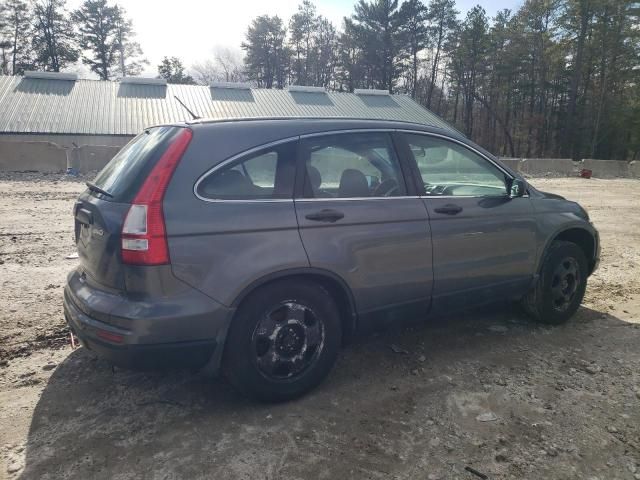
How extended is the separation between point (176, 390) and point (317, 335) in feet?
3.44

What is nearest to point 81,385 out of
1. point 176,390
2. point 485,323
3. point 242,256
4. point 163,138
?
point 176,390

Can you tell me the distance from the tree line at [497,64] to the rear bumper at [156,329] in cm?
4894

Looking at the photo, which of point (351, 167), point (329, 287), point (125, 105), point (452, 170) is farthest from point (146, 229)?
point (125, 105)

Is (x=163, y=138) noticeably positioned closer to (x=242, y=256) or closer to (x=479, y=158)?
(x=242, y=256)

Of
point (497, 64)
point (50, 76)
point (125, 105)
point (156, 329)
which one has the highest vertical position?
point (497, 64)

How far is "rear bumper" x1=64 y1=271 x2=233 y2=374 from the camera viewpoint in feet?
8.21

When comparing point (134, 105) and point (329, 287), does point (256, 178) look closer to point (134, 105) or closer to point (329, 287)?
point (329, 287)

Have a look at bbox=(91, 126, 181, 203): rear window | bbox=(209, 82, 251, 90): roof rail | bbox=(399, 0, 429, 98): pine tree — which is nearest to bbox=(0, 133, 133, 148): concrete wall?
bbox=(209, 82, 251, 90): roof rail

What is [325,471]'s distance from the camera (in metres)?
2.41

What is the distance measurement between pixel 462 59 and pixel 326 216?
170 feet

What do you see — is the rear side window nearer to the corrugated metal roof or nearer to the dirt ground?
the dirt ground

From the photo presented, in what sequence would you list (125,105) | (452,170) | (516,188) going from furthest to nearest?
(125,105) → (516,188) → (452,170)

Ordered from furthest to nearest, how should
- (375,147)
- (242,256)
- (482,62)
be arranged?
(482,62) < (375,147) < (242,256)

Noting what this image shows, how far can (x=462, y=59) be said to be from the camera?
160 ft
